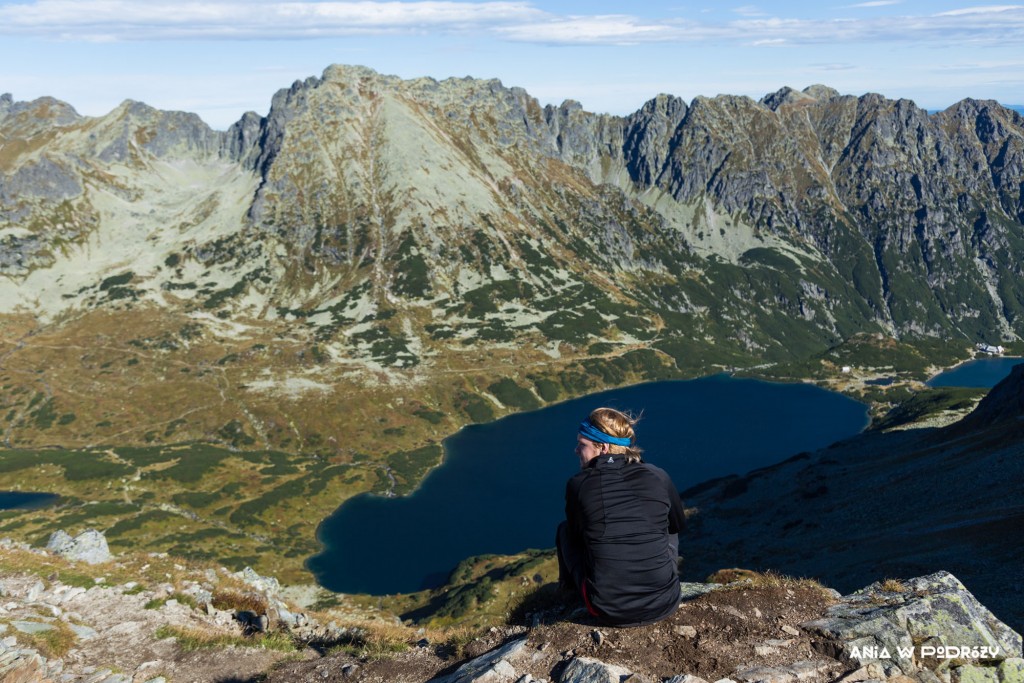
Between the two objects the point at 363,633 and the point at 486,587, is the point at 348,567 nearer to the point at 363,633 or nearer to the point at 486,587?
the point at 486,587

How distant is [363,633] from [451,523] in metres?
150

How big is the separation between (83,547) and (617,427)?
34621mm

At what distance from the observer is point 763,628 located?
14.5 meters

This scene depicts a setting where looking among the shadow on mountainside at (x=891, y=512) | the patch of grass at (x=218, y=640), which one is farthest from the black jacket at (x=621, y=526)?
the shadow on mountainside at (x=891, y=512)

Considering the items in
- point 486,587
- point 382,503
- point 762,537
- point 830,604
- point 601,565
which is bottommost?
point 382,503

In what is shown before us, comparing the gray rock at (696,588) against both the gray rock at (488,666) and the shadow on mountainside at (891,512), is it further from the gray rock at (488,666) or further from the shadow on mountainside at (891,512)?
the shadow on mountainside at (891,512)

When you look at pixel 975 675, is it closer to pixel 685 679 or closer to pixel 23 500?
pixel 685 679

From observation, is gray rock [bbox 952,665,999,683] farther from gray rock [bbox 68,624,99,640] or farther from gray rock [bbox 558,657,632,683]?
gray rock [bbox 68,624,99,640]

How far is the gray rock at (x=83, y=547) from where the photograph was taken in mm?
32812

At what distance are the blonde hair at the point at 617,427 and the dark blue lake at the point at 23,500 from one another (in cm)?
19935

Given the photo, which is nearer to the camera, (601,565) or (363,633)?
(601,565)

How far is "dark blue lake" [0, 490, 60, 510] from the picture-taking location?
541ft

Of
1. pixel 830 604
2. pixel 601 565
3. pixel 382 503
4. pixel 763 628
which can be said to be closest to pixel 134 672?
pixel 601 565

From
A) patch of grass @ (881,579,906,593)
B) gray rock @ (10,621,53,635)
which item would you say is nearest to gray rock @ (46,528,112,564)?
gray rock @ (10,621,53,635)
